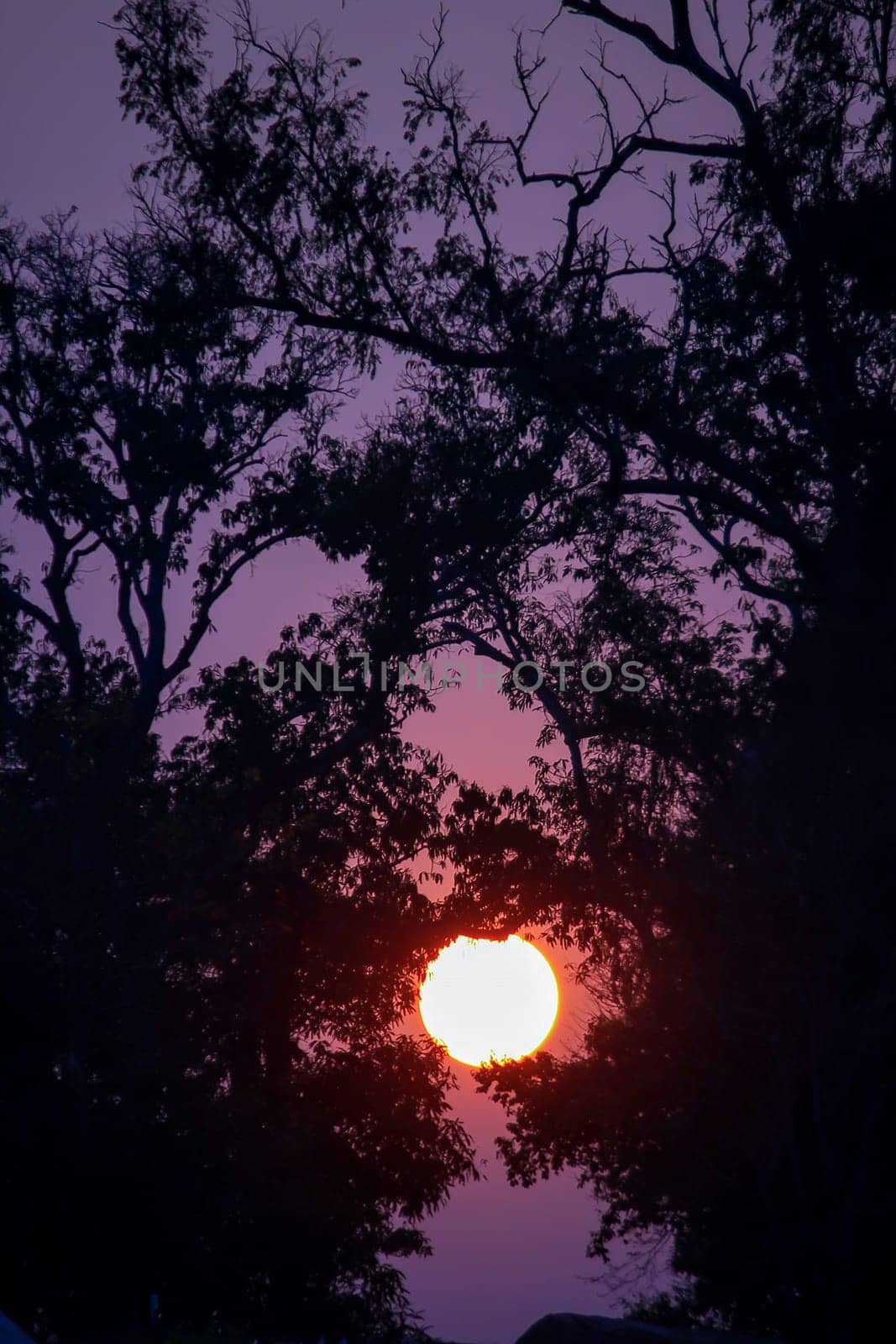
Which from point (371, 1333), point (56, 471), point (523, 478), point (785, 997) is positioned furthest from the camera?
point (56, 471)

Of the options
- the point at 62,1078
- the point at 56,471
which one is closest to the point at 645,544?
the point at 56,471

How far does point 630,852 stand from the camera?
18906mm

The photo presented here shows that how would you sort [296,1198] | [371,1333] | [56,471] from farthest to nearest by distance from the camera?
[56,471]
[371,1333]
[296,1198]

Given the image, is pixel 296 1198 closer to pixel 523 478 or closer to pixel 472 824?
pixel 472 824

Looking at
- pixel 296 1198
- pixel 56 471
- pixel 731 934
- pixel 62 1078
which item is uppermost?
pixel 56 471

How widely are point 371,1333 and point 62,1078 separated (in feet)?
28.3

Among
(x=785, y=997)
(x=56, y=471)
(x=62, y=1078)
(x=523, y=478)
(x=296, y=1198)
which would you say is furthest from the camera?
(x=56, y=471)

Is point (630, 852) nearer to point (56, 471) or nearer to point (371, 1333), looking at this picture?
point (371, 1333)

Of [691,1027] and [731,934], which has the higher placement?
[731,934]

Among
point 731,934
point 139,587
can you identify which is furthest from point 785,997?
point 139,587

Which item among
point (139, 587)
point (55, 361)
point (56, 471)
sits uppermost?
point (55, 361)

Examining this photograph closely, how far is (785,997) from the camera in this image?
47.3 ft

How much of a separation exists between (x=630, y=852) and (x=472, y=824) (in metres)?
4.07

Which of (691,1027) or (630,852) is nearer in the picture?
(691,1027)
